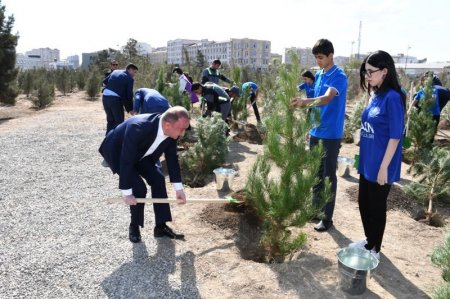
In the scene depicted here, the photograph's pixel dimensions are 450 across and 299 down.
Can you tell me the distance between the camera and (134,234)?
347 cm

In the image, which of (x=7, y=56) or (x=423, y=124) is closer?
(x=423, y=124)

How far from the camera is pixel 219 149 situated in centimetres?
557

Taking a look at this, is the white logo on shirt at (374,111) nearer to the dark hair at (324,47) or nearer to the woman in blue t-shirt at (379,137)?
the woman in blue t-shirt at (379,137)

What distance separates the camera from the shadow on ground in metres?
2.70

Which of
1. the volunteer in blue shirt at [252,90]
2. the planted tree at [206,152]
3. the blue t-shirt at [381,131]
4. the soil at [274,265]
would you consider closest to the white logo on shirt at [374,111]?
the blue t-shirt at [381,131]

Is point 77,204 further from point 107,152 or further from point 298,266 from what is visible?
point 298,266

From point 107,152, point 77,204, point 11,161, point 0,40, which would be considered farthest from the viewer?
point 0,40

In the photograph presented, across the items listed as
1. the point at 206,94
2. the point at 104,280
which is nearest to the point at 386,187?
the point at 104,280

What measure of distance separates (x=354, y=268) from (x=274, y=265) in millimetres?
739

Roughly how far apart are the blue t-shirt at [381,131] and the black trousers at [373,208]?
3.6 inches

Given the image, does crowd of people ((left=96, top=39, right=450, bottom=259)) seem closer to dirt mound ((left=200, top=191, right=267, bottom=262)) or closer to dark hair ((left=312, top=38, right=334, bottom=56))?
dark hair ((left=312, top=38, right=334, bottom=56))

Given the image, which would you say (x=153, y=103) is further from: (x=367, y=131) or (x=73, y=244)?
(x=367, y=131)

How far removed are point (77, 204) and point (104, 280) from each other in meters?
1.82

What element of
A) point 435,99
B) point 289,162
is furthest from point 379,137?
point 435,99
